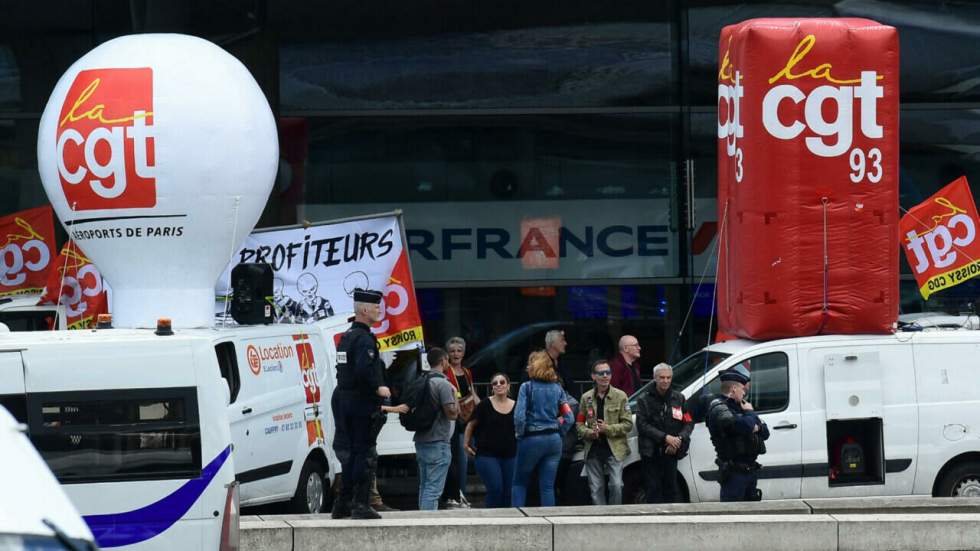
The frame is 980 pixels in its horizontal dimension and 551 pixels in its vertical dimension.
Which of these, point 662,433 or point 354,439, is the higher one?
point 354,439

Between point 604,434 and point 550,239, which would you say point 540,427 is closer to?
point 604,434

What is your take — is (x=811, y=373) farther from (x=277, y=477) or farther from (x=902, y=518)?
(x=277, y=477)

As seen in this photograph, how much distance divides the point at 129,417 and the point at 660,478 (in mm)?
5329

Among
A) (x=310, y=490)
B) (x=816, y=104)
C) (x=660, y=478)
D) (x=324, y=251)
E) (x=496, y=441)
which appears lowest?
(x=310, y=490)

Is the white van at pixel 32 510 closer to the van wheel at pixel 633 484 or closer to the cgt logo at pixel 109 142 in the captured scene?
the cgt logo at pixel 109 142

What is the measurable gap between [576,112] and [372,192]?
9.16 ft

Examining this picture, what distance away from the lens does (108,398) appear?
8086mm

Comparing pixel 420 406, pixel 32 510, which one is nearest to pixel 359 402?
pixel 420 406

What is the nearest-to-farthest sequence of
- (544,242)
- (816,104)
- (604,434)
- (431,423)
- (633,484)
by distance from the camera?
(431,423)
(604,434)
(633,484)
(816,104)
(544,242)

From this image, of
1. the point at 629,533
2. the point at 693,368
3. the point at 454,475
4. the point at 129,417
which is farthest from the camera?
the point at 454,475

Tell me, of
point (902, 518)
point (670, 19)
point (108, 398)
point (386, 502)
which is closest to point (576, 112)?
point (670, 19)

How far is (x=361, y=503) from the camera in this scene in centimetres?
1027

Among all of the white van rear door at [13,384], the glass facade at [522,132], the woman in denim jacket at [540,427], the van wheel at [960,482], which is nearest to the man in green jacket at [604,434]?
the woman in denim jacket at [540,427]

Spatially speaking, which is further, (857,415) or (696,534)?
(857,415)
